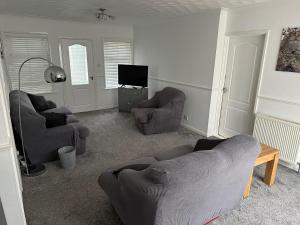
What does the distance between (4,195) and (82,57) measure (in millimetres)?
4584

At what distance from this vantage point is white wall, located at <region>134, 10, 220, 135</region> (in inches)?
156

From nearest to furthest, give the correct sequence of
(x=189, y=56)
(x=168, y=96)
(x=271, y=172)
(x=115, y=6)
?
(x=271, y=172) < (x=115, y=6) < (x=189, y=56) < (x=168, y=96)

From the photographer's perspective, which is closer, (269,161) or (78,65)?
(269,161)

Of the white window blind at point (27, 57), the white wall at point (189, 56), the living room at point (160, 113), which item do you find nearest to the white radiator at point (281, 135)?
the living room at point (160, 113)

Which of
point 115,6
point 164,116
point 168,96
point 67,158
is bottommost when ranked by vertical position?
point 67,158

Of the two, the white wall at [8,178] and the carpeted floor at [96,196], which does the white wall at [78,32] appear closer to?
the carpeted floor at [96,196]

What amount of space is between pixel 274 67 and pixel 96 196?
10.2ft

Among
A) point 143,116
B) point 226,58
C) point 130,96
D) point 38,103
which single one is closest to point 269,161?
point 226,58

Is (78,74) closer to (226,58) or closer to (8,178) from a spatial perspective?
(226,58)

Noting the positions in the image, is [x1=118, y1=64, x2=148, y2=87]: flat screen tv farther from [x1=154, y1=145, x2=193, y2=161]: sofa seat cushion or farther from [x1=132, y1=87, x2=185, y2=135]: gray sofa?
[x1=154, y1=145, x2=193, y2=161]: sofa seat cushion

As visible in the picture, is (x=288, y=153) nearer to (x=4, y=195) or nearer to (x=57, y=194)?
(x=57, y=194)

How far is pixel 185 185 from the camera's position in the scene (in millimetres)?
1433

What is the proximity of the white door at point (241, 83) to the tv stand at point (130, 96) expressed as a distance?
2318 millimetres

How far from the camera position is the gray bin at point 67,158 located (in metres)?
3.01
